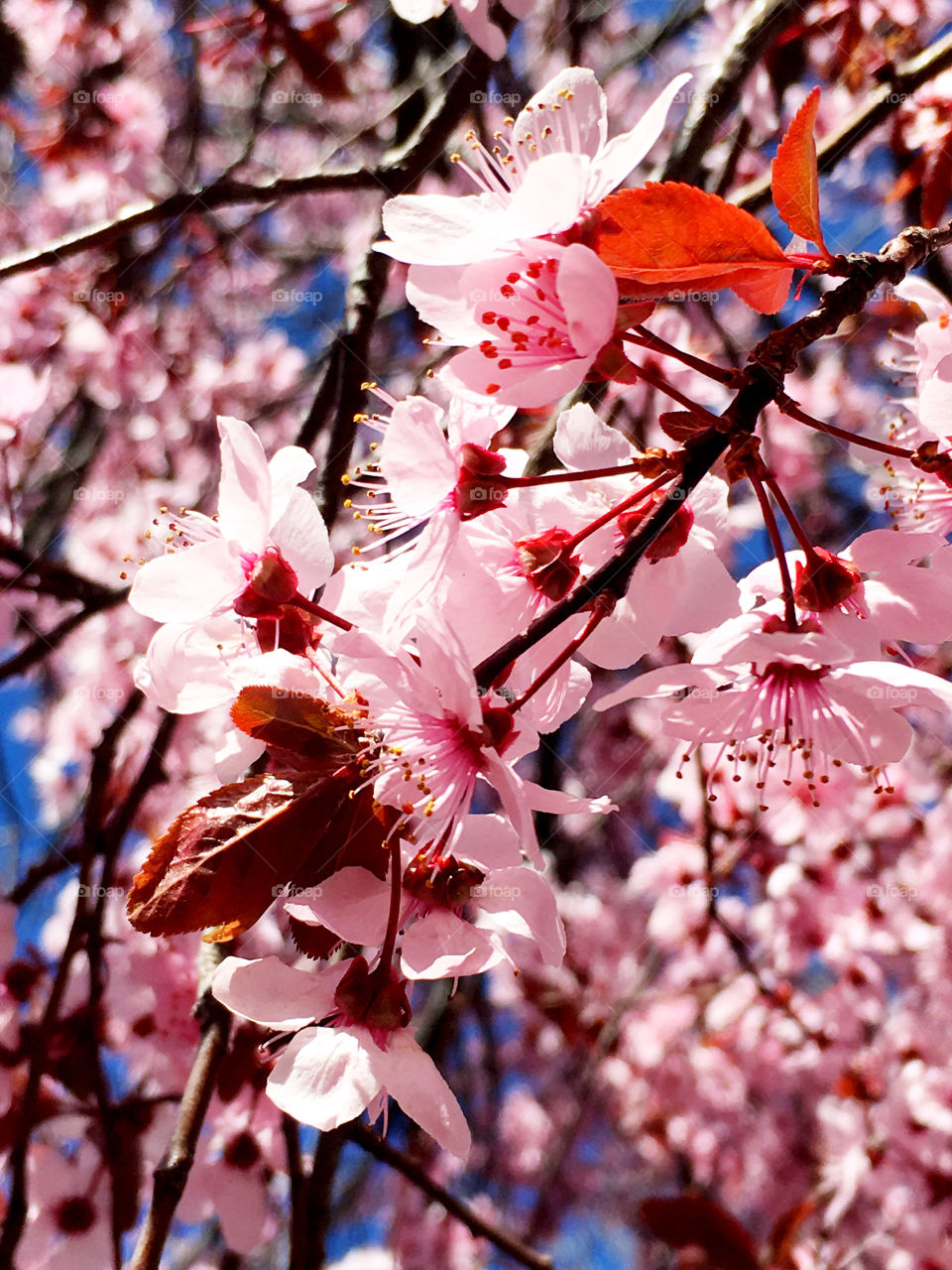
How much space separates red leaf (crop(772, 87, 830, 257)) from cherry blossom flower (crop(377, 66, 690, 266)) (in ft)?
0.33

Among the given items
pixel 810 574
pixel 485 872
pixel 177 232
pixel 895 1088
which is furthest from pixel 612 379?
pixel 177 232

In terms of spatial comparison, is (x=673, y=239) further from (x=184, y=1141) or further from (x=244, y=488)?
(x=184, y=1141)

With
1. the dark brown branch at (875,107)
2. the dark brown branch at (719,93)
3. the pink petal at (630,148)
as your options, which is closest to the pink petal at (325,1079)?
the pink petal at (630,148)

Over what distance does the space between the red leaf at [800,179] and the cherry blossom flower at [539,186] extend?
0.33 feet

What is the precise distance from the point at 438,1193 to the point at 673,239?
1.21 metres

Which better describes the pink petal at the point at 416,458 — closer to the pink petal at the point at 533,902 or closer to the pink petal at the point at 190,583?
the pink petal at the point at 190,583

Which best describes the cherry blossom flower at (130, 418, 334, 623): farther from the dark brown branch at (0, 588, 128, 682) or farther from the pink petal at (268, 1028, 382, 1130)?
the dark brown branch at (0, 588, 128, 682)

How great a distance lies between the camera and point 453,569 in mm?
788

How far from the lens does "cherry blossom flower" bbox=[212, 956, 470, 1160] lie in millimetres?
714

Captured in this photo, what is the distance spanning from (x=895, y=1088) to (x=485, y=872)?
2.44 metres

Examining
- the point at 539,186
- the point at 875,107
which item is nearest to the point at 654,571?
the point at 539,186

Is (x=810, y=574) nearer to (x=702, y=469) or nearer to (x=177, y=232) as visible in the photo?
(x=702, y=469)

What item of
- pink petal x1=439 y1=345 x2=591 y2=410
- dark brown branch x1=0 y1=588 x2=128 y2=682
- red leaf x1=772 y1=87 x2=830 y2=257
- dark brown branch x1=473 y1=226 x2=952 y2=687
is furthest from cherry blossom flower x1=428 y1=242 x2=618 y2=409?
dark brown branch x1=0 y1=588 x2=128 y2=682

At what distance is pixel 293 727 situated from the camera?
2.29 ft
